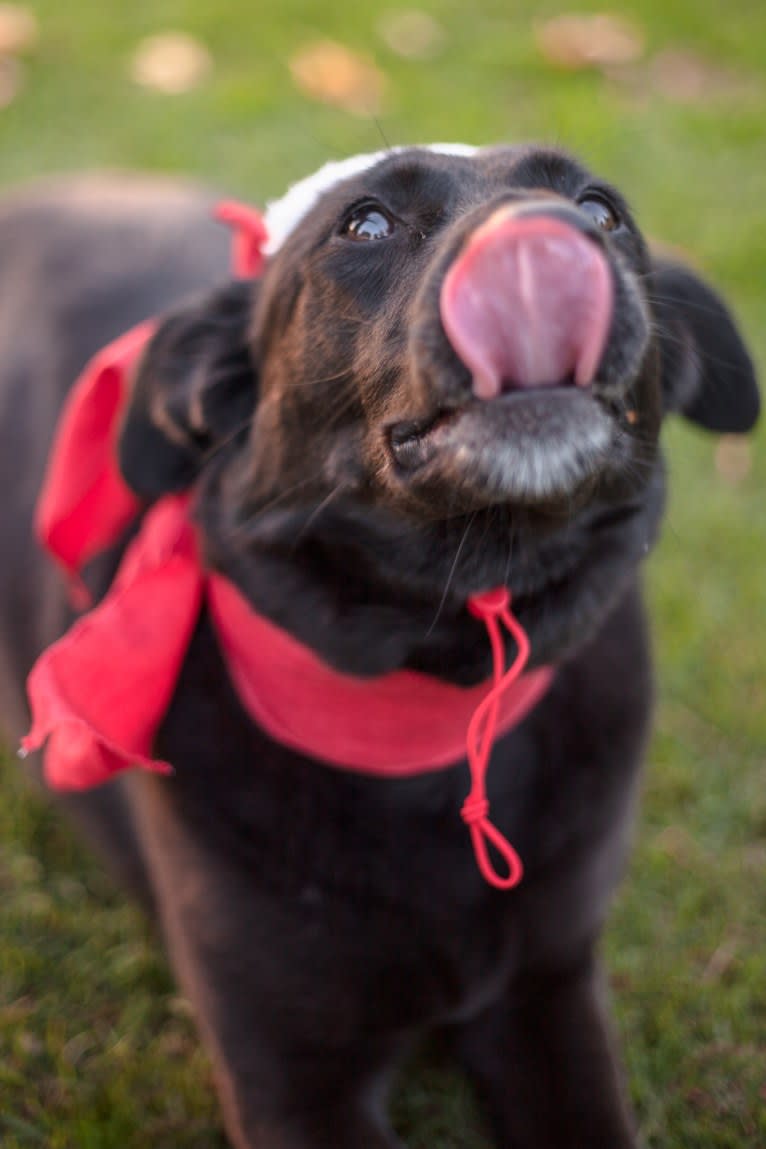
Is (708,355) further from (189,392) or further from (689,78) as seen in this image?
(689,78)

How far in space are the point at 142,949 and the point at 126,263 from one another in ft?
5.82

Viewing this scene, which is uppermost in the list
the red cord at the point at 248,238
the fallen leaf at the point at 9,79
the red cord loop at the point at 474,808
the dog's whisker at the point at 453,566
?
the red cord at the point at 248,238

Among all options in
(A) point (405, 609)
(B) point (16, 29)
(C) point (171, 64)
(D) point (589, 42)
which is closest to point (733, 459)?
(A) point (405, 609)

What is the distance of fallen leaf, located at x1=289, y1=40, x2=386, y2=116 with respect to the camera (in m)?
5.79

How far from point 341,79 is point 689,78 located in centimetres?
187

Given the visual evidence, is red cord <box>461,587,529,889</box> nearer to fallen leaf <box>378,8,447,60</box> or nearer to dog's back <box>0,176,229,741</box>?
dog's back <box>0,176,229,741</box>

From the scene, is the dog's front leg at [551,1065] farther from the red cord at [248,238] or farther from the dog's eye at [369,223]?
the red cord at [248,238]

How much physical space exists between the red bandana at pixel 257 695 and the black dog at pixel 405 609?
Result: 0.12ft

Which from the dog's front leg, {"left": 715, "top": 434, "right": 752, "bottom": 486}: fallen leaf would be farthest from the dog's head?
{"left": 715, "top": 434, "right": 752, "bottom": 486}: fallen leaf

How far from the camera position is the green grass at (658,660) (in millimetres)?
2340

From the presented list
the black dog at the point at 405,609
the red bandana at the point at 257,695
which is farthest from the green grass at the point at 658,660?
the red bandana at the point at 257,695

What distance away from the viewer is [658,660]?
3.34 m

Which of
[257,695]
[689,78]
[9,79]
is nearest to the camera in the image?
[257,695]

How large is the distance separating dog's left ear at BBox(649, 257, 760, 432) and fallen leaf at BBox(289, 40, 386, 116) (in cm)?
380
